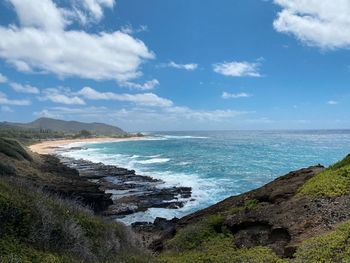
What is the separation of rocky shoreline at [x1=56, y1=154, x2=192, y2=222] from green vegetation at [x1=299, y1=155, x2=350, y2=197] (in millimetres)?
16357

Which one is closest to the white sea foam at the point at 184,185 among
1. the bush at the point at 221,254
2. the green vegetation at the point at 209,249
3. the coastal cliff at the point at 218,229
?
the coastal cliff at the point at 218,229

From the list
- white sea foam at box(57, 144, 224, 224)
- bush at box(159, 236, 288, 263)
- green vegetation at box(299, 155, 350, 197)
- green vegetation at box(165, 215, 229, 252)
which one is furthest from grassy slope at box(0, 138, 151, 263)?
white sea foam at box(57, 144, 224, 224)

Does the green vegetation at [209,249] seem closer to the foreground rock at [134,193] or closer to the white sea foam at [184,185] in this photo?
the white sea foam at [184,185]

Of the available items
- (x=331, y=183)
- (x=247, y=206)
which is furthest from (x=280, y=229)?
(x=247, y=206)

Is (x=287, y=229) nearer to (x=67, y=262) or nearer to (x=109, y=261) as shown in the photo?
(x=109, y=261)

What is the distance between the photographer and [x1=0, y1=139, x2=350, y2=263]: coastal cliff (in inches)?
312

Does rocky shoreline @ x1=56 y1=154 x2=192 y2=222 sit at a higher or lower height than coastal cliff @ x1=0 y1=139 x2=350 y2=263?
lower

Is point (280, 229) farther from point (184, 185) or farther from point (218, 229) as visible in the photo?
point (184, 185)

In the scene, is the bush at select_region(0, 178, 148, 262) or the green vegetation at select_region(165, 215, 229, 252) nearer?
the bush at select_region(0, 178, 148, 262)

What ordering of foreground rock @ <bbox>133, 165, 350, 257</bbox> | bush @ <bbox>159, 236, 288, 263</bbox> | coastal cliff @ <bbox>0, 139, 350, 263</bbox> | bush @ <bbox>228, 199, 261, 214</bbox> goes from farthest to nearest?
bush @ <bbox>228, 199, 261, 214</bbox> → foreground rock @ <bbox>133, 165, 350, 257</bbox> → bush @ <bbox>159, 236, 288, 263</bbox> → coastal cliff @ <bbox>0, 139, 350, 263</bbox>

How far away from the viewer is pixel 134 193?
3553 centimetres

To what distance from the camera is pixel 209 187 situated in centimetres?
3806

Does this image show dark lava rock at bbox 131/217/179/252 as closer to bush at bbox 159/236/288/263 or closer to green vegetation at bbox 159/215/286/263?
green vegetation at bbox 159/215/286/263

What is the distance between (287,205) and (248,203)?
2.49 m
